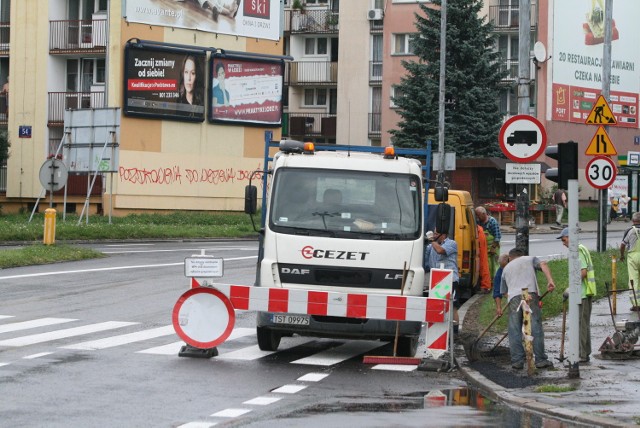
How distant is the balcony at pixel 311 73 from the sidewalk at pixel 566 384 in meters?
53.4

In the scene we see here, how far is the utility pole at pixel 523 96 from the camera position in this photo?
18641 mm

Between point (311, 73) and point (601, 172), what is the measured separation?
49.6 m

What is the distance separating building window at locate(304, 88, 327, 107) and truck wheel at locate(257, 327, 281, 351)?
56.3m

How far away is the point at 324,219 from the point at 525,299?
256 cm

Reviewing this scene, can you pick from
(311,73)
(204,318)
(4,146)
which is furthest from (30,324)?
(311,73)

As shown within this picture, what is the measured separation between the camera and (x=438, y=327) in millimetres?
15680

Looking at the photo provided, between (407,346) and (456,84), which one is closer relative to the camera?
(407,346)

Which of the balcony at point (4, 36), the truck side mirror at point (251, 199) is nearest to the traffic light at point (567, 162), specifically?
the truck side mirror at point (251, 199)

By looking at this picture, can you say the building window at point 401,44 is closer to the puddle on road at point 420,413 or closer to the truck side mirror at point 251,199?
the truck side mirror at point 251,199

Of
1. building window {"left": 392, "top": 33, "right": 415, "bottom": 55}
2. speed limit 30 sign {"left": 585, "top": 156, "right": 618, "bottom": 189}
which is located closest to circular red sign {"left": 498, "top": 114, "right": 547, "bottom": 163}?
speed limit 30 sign {"left": 585, "top": 156, "right": 618, "bottom": 189}

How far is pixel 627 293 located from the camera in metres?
25.5

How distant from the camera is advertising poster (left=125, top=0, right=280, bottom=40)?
177ft

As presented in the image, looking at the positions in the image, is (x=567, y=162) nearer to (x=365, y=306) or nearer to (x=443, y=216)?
(x=443, y=216)

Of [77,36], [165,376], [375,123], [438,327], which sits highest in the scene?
[77,36]
